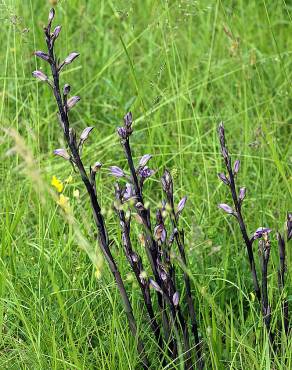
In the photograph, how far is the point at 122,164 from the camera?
419 centimetres

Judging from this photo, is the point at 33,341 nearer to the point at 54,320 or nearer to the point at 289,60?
the point at 54,320

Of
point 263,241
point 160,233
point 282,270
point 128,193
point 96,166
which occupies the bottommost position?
point 282,270

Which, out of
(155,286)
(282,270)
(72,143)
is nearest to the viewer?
(72,143)

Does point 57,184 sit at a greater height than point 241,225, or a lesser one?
greater

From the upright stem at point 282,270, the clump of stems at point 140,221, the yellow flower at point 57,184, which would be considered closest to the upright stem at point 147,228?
the clump of stems at point 140,221

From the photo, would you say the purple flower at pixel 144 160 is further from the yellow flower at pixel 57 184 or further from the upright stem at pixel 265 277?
the upright stem at pixel 265 277

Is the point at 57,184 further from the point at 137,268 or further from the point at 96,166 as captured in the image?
the point at 137,268

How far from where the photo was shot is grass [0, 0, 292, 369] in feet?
9.09

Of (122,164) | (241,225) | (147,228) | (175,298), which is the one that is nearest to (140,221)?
(147,228)

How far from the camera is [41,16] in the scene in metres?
5.20

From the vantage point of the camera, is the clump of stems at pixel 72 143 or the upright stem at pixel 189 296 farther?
the upright stem at pixel 189 296

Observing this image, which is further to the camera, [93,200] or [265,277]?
[265,277]

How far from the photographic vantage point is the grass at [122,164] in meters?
2.77

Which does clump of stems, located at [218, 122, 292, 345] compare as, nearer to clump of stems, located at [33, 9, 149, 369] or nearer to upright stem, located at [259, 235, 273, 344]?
upright stem, located at [259, 235, 273, 344]
